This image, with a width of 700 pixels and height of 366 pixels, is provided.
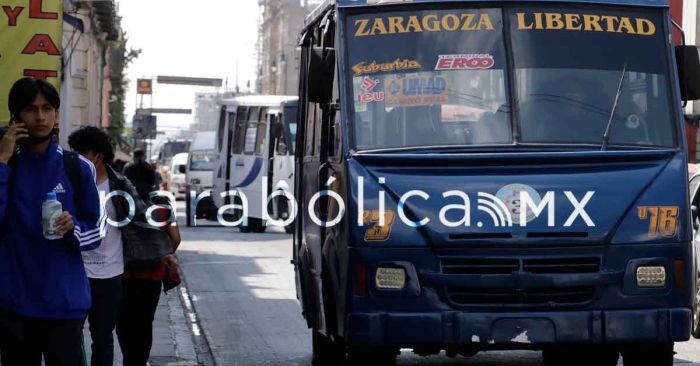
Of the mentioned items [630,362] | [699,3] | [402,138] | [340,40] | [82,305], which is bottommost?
[630,362]

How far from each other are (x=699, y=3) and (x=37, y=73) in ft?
85.3

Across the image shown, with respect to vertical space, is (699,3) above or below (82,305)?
above

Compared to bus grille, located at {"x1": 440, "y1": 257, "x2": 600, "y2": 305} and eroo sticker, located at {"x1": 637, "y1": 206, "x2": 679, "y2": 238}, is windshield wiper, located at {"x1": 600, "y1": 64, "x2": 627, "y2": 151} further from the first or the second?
bus grille, located at {"x1": 440, "y1": 257, "x2": 600, "y2": 305}

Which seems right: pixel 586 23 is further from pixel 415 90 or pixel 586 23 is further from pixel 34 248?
pixel 34 248

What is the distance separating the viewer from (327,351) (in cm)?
1171

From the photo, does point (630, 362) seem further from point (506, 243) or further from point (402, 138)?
point (402, 138)

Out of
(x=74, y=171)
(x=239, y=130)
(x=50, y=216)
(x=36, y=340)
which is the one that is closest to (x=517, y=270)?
(x=74, y=171)

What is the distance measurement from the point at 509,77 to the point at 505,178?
0.73 meters

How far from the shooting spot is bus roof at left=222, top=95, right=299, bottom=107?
34.8 m

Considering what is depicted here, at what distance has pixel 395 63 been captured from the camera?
32.1 feet

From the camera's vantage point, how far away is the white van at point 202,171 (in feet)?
140

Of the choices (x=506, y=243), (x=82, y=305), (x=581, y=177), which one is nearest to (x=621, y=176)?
(x=581, y=177)

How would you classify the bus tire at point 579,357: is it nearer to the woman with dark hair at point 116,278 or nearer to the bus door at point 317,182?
the bus door at point 317,182

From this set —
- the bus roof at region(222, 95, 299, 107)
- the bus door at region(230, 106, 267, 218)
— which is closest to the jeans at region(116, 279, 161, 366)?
the bus roof at region(222, 95, 299, 107)
